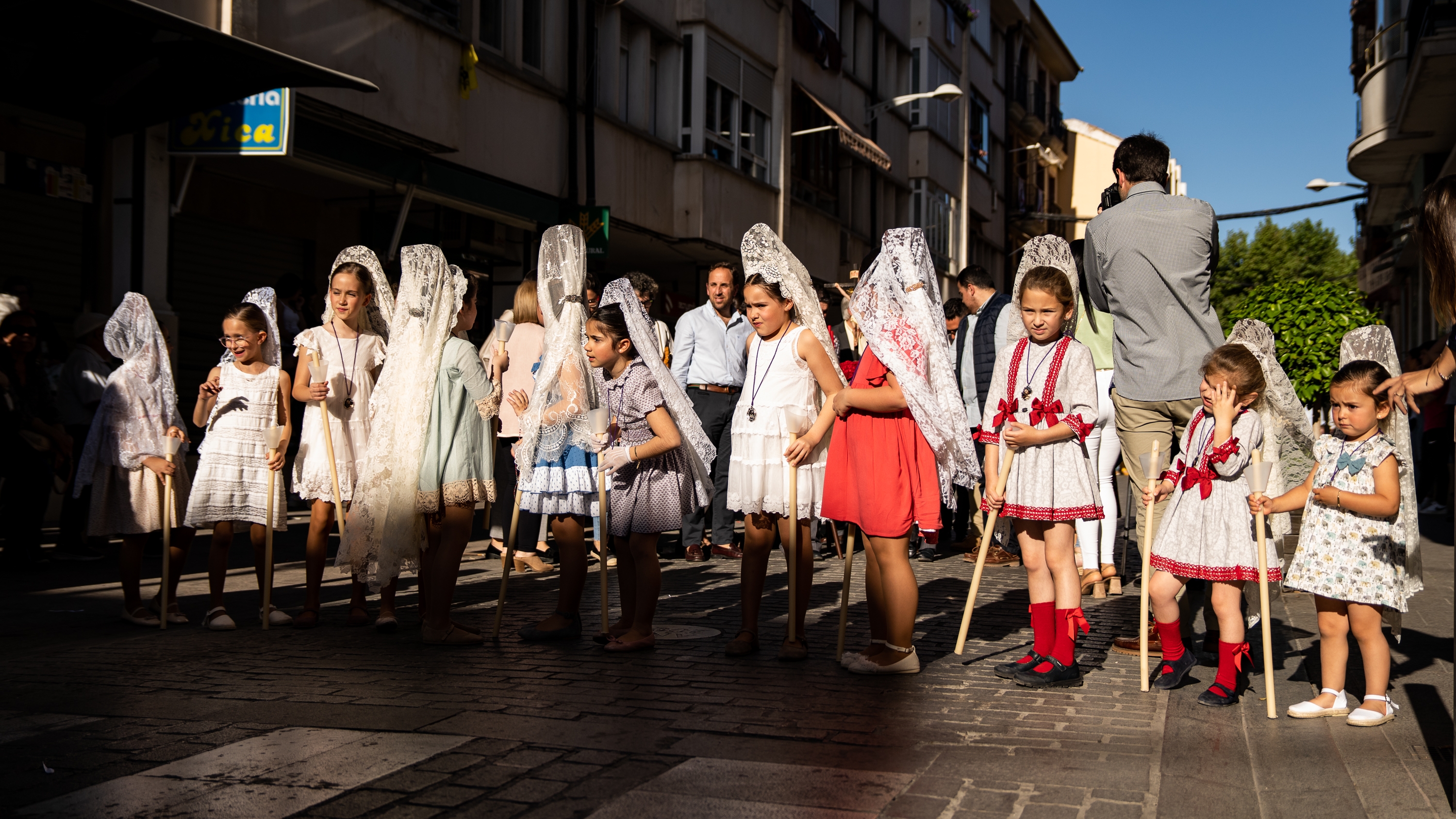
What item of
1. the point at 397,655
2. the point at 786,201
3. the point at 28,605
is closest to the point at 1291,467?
the point at 397,655

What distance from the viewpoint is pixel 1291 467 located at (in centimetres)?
666

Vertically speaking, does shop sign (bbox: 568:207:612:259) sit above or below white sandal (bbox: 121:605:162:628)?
above

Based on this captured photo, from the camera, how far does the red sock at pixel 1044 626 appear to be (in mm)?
5734

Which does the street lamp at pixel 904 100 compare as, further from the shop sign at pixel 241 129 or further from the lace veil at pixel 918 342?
the lace veil at pixel 918 342

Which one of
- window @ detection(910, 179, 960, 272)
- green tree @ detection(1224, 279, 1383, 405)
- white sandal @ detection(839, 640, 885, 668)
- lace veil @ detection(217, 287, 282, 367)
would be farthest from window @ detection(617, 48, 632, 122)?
window @ detection(910, 179, 960, 272)

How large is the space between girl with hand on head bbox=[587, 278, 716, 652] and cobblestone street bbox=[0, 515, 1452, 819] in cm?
35

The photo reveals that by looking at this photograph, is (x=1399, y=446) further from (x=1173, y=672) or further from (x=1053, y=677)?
(x=1053, y=677)

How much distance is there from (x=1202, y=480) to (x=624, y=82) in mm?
16634

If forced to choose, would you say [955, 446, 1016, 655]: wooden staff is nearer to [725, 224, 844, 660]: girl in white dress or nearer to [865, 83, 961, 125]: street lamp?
[725, 224, 844, 660]: girl in white dress

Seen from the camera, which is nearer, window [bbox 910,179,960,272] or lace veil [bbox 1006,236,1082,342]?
lace veil [bbox 1006,236,1082,342]

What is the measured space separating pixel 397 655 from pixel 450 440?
1153 millimetres

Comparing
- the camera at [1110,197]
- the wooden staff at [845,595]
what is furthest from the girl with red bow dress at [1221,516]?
the camera at [1110,197]

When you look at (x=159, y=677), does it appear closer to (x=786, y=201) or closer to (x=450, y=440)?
(x=450, y=440)

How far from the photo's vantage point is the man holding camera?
629 centimetres
